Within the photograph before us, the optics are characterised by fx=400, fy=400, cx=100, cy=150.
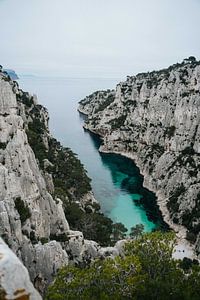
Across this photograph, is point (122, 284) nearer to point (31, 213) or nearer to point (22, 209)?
point (22, 209)

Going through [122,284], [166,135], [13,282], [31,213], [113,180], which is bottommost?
[113,180]

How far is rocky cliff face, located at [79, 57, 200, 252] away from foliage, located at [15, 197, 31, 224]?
1958 cm

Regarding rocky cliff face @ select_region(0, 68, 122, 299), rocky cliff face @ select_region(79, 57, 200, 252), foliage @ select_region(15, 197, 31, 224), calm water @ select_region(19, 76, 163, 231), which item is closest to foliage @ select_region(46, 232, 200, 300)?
rocky cliff face @ select_region(0, 68, 122, 299)

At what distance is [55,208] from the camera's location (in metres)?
37.4

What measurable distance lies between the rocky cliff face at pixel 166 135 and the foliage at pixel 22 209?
19582 mm

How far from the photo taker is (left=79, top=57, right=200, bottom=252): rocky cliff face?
57.4m

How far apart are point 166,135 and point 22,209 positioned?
49954 mm

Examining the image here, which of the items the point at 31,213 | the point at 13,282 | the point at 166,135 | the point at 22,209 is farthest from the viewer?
the point at 166,135

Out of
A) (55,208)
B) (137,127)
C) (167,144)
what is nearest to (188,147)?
(167,144)

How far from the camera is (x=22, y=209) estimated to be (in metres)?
31.5

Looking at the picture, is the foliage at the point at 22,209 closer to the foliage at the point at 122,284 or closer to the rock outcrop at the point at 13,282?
the foliage at the point at 122,284

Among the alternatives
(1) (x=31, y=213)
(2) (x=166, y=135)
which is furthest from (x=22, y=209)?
(2) (x=166, y=135)

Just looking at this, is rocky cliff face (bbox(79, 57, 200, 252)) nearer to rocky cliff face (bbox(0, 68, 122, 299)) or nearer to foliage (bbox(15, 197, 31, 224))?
rocky cliff face (bbox(0, 68, 122, 299))

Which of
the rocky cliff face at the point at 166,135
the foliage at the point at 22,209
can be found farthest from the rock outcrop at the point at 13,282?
the rocky cliff face at the point at 166,135
